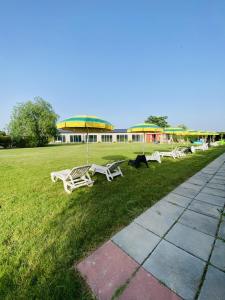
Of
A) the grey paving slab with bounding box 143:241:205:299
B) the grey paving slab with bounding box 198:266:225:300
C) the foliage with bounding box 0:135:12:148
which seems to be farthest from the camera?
the foliage with bounding box 0:135:12:148

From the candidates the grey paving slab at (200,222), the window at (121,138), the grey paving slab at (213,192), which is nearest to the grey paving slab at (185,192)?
the grey paving slab at (213,192)

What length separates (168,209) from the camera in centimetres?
352

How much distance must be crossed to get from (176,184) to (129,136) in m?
46.1

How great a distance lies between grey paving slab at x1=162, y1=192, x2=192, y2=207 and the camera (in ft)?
12.6

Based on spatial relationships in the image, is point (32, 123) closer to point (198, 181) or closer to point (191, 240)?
point (198, 181)

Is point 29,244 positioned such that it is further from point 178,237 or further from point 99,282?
point 178,237

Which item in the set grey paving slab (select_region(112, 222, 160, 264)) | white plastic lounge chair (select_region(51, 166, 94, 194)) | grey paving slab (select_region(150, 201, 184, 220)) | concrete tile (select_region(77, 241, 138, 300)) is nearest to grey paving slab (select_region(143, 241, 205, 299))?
grey paving slab (select_region(112, 222, 160, 264))

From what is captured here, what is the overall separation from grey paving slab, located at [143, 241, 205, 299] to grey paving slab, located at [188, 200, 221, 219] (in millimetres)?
1520

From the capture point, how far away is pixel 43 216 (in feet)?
11.0

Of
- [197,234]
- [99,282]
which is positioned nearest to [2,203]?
[99,282]

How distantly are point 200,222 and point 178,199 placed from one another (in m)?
1.08

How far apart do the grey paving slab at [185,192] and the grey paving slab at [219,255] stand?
76.6 inches

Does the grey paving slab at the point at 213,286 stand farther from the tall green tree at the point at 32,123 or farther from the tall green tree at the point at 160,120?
the tall green tree at the point at 160,120

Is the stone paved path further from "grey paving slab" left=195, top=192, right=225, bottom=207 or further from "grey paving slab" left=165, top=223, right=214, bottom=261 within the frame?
"grey paving slab" left=195, top=192, right=225, bottom=207
